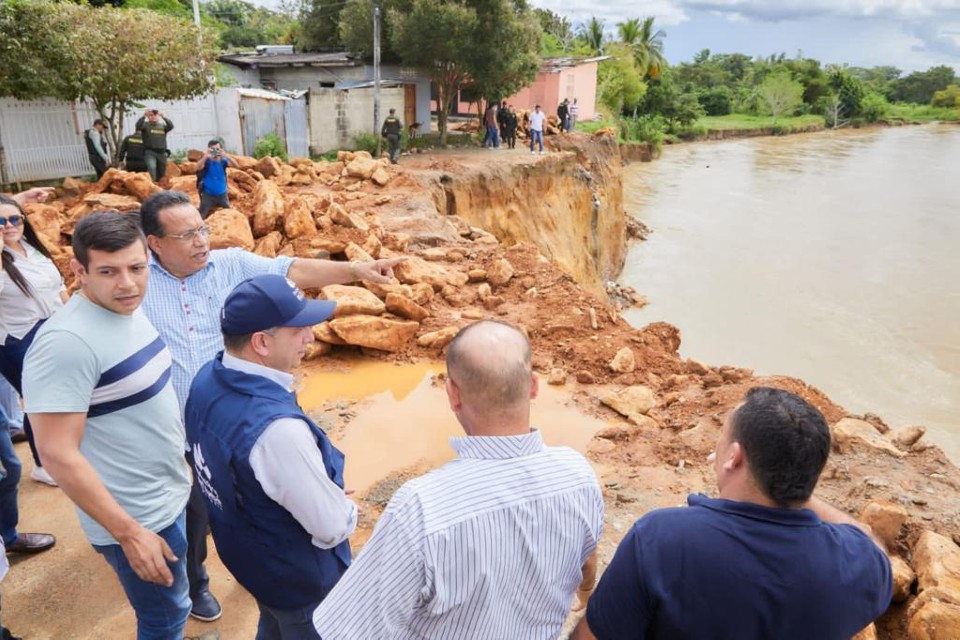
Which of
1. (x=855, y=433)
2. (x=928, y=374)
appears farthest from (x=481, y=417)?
(x=928, y=374)

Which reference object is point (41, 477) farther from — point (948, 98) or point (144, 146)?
point (948, 98)

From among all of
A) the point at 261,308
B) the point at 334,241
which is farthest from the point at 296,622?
the point at 334,241

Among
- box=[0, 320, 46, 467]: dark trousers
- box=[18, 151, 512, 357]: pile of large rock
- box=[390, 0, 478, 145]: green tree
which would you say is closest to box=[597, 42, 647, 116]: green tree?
box=[390, 0, 478, 145]: green tree

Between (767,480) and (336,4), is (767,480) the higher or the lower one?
the lower one

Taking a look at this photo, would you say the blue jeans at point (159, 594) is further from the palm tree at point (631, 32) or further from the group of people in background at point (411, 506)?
the palm tree at point (631, 32)

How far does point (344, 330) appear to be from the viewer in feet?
19.6

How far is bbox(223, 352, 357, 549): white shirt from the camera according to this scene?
1.68 meters

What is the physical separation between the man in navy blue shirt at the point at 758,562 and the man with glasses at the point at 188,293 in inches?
76.1

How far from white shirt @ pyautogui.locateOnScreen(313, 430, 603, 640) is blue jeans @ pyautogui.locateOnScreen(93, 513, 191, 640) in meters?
1.03

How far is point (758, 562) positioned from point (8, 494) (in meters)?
3.51

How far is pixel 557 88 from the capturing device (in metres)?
27.9

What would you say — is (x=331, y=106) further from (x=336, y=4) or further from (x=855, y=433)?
(x=855, y=433)

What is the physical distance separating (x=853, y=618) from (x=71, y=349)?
7.26ft

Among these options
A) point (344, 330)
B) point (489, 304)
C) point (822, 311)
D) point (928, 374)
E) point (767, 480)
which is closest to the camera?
point (767, 480)
